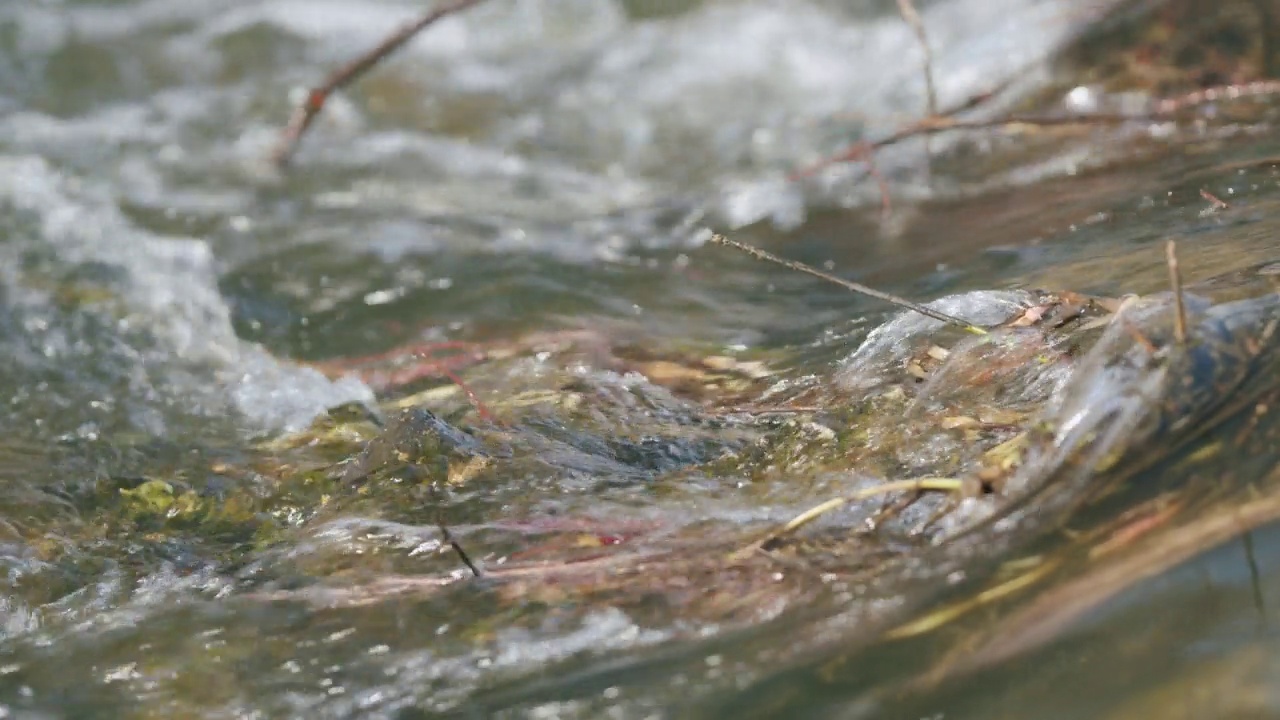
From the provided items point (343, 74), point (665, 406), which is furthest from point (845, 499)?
point (343, 74)

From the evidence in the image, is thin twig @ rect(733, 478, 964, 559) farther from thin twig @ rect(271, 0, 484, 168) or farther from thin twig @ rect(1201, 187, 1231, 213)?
thin twig @ rect(271, 0, 484, 168)

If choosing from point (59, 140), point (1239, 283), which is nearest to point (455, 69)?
point (59, 140)

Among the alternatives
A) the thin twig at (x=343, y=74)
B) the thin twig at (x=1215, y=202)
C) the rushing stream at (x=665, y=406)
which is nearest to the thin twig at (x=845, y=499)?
the rushing stream at (x=665, y=406)

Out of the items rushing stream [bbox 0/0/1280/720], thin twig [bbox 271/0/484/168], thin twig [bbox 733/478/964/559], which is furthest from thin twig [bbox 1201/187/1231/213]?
thin twig [bbox 271/0/484/168]

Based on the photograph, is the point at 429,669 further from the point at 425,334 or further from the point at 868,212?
the point at 868,212

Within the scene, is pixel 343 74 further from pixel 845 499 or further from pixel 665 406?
→ pixel 845 499

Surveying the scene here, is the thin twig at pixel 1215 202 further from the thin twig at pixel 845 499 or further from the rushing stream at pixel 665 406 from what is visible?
the thin twig at pixel 845 499
